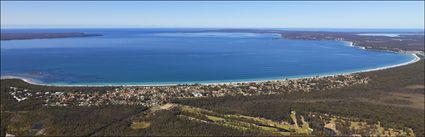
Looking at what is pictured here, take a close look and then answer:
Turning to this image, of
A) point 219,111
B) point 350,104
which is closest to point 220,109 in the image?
point 219,111

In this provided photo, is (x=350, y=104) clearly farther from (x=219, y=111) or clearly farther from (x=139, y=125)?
(x=139, y=125)

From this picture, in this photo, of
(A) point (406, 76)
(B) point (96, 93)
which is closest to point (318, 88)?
(A) point (406, 76)

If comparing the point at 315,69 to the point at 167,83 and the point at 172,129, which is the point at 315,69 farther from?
the point at 172,129

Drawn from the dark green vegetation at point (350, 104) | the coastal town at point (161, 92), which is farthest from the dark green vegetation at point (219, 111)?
the coastal town at point (161, 92)

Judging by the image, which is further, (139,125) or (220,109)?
(220,109)

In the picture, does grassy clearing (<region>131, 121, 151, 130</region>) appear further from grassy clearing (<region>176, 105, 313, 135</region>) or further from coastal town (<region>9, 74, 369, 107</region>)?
coastal town (<region>9, 74, 369, 107</region>)

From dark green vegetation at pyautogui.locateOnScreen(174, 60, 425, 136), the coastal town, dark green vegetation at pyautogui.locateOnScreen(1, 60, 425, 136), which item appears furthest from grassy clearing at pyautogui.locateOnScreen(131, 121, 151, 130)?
dark green vegetation at pyautogui.locateOnScreen(174, 60, 425, 136)

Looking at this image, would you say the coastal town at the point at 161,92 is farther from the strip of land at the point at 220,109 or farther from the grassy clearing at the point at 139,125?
the grassy clearing at the point at 139,125

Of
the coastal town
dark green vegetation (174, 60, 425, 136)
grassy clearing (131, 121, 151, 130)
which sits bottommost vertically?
grassy clearing (131, 121, 151, 130)
